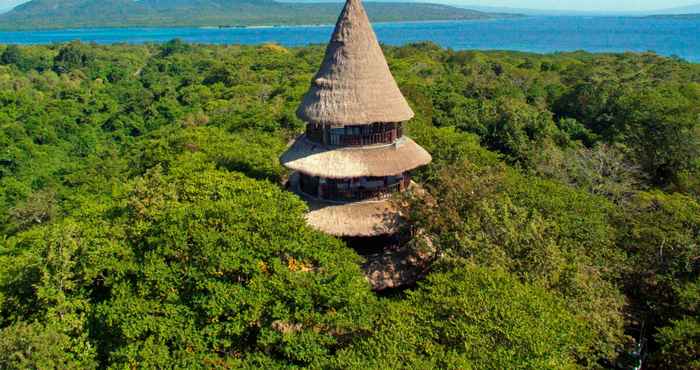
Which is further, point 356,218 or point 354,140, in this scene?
point 354,140

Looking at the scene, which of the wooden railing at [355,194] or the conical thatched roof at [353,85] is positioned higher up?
the conical thatched roof at [353,85]

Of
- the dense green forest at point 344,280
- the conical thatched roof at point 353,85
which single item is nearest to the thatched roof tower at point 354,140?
the conical thatched roof at point 353,85

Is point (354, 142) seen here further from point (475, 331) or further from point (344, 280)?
point (475, 331)

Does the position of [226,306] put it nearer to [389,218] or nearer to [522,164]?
[389,218]

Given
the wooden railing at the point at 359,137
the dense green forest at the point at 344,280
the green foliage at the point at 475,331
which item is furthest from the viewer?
the wooden railing at the point at 359,137

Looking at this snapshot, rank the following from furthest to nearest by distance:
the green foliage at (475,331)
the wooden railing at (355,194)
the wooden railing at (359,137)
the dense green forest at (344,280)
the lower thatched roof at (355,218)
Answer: the wooden railing at (355,194) → the wooden railing at (359,137) → the lower thatched roof at (355,218) → the dense green forest at (344,280) → the green foliage at (475,331)

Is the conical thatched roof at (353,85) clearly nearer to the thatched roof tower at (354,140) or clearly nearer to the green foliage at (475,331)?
the thatched roof tower at (354,140)

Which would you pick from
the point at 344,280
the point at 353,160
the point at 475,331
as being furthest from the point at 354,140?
the point at 475,331
